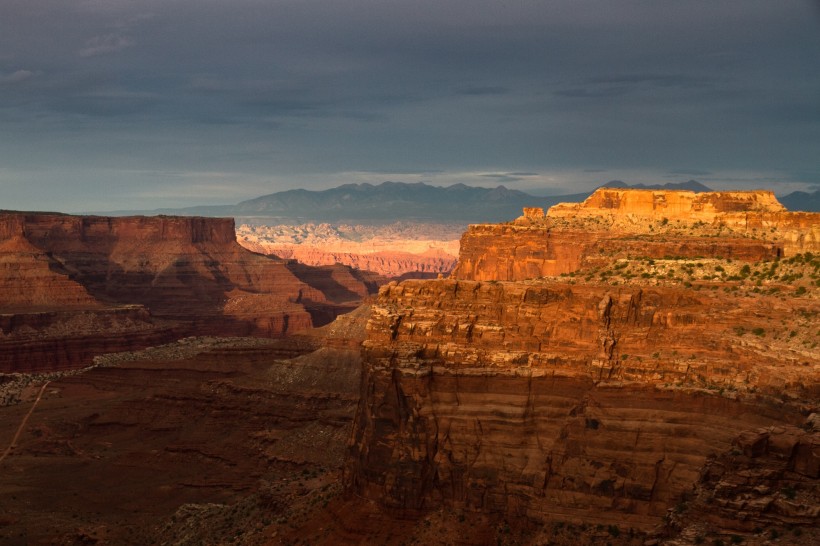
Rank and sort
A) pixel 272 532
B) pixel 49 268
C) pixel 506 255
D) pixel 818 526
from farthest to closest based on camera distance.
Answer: pixel 49 268 → pixel 506 255 → pixel 272 532 → pixel 818 526

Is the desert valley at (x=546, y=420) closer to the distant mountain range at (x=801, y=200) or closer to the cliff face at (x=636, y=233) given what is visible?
the cliff face at (x=636, y=233)

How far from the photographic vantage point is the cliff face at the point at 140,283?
384ft

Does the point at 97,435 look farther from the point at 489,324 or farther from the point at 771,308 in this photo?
the point at 771,308

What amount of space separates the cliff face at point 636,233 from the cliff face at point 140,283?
57865mm

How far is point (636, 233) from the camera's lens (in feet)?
185

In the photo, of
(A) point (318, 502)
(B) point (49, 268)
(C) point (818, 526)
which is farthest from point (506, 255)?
(B) point (49, 268)

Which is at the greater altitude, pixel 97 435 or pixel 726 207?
pixel 726 207

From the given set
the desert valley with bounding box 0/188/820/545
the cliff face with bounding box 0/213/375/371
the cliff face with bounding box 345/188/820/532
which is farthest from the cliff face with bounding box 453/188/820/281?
the cliff face with bounding box 0/213/375/371

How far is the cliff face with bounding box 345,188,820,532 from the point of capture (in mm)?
32875

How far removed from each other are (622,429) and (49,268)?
336 feet

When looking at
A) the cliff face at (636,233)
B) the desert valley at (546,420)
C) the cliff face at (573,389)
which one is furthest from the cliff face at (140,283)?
the cliff face at (573,389)

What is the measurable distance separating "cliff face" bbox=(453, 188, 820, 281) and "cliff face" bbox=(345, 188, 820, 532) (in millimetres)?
4792

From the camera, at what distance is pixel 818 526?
2589cm

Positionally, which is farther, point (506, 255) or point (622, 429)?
point (506, 255)
